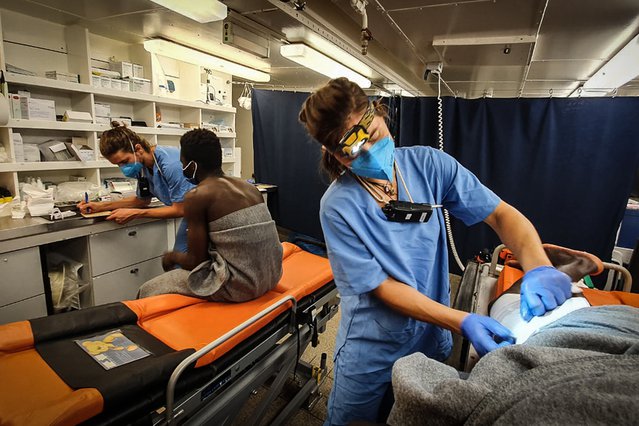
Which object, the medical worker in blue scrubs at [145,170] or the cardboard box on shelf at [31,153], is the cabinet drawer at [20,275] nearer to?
the medical worker in blue scrubs at [145,170]

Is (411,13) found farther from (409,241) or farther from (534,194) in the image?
(409,241)

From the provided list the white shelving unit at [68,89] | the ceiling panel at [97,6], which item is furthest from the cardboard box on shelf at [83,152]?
the ceiling panel at [97,6]

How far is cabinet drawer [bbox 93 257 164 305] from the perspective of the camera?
95.9 inches

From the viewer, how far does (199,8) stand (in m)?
2.18

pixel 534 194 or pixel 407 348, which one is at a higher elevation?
pixel 534 194

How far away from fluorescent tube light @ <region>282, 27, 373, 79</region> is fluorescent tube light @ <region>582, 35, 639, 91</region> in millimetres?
2290

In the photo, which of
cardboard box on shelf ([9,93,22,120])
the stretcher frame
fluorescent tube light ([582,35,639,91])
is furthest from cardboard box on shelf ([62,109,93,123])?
fluorescent tube light ([582,35,639,91])

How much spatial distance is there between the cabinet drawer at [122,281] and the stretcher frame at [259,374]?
1273 mm

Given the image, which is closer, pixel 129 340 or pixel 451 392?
pixel 451 392

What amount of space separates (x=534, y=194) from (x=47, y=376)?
340cm

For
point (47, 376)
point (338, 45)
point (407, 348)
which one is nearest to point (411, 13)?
point (338, 45)

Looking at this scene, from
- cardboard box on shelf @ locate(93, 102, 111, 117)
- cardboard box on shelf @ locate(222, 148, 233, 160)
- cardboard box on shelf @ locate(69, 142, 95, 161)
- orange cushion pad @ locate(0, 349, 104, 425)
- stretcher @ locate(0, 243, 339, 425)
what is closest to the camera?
orange cushion pad @ locate(0, 349, 104, 425)

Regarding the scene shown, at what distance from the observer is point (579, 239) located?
2834mm

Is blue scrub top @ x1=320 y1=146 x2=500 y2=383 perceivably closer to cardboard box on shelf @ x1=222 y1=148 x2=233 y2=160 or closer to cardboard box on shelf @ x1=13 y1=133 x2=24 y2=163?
cardboard box on shelf @ x1=13 y1=133 x2=24 y2=163
